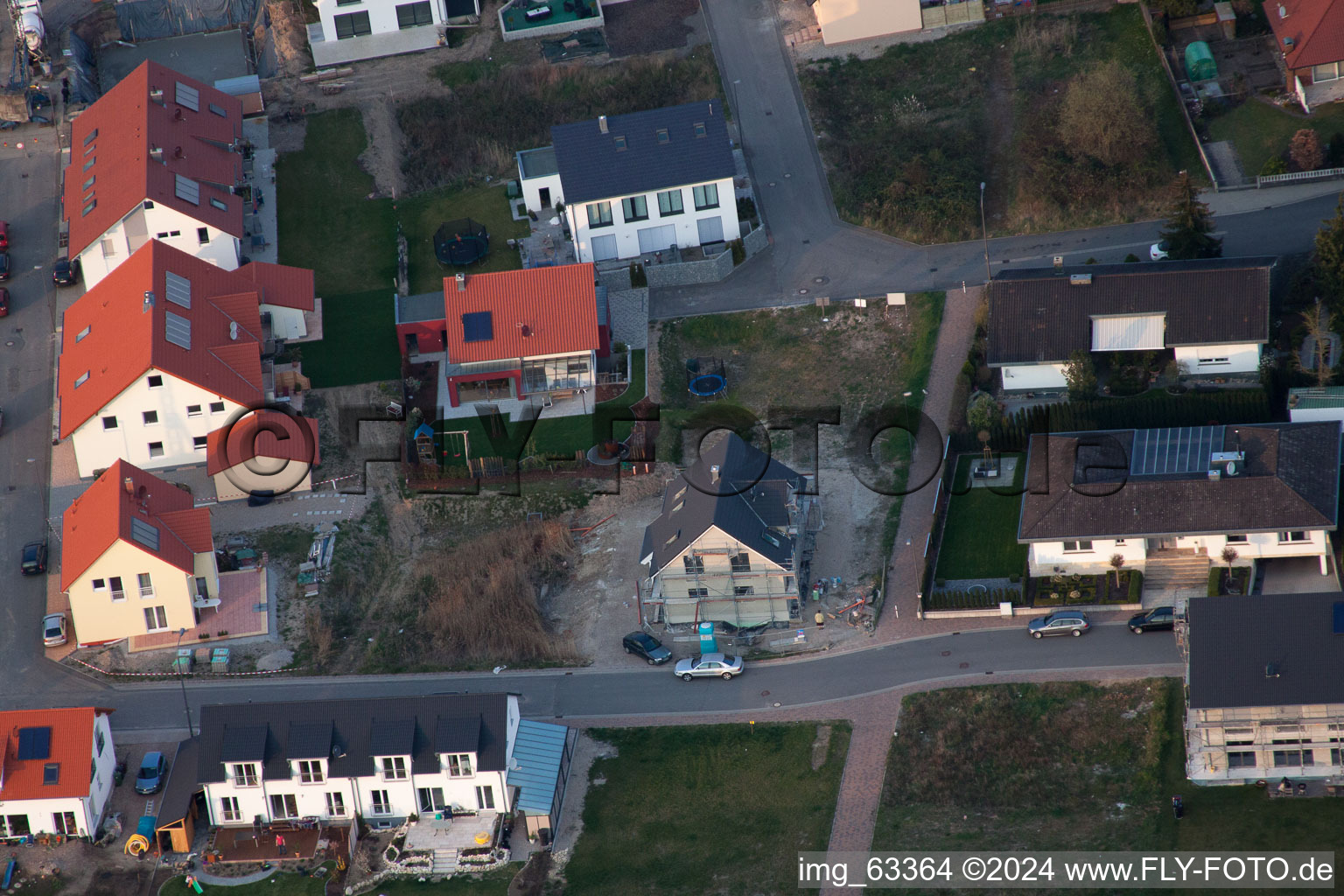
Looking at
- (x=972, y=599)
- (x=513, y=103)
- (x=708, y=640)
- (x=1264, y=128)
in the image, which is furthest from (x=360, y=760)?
(x=1264, y=128)

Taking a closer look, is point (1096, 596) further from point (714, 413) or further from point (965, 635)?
point (714, 413)

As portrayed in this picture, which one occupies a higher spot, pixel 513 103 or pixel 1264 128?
pixel 513 103

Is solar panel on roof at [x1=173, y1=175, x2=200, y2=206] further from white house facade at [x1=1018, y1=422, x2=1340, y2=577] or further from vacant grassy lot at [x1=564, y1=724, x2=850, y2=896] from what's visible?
white house facade at [x1=1018, y1=422, x2=1340, y2=577]

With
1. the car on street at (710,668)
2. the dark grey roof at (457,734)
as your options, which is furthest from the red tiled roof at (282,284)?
the car on street at (710,668)

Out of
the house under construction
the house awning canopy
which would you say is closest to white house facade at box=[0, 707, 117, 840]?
the house under construction

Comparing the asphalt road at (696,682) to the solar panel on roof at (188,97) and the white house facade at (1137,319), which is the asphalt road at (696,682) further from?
the solar panel on roof at (188,97)

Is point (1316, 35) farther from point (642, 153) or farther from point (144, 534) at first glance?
point (144, 534)
